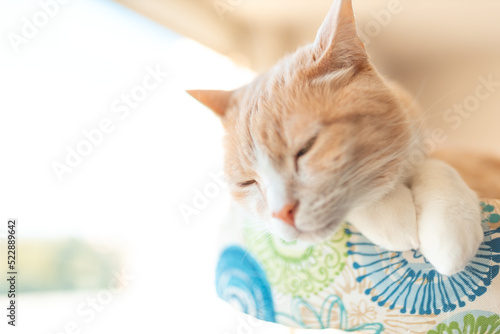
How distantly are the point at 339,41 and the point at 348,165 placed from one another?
0.89ft

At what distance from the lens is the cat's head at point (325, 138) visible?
75 centimetres

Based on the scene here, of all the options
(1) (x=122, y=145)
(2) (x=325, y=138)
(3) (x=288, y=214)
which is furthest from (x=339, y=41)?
(1) (x=122, y=145)

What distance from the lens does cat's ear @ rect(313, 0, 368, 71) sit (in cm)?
76

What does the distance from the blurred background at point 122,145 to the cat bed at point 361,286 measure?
23 centimetres

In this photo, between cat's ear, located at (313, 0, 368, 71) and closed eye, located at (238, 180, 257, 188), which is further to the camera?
closed eye, located at (238, 180, 257, 188)

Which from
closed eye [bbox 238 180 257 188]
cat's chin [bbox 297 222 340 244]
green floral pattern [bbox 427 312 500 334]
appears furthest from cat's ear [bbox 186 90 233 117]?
green floral pattern [bbox 427 312 500 334]

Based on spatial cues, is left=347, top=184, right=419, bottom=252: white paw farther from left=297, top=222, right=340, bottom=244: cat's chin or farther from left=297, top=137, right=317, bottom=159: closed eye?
left=297, top=137, right=317, bottom=159: closed eye

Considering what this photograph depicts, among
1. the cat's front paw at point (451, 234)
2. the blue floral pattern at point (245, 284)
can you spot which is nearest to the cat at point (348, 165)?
the cat's front paw at point (451, 234)

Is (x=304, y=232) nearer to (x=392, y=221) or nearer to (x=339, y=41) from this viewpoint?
(x=392, y=221)

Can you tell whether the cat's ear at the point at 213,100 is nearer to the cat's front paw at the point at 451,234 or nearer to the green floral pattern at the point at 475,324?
the cat's front paw at the point at 451,234

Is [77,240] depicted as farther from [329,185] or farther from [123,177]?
[329,185]

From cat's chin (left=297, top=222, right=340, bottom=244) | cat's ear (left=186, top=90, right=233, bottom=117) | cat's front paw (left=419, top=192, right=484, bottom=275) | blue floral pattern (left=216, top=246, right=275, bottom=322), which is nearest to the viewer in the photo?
cat's front paw (left=419, top=192, right=484, bottom=275)

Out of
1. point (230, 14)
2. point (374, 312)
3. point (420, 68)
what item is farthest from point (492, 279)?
point (420, 68)

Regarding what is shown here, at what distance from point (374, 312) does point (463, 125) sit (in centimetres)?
215
